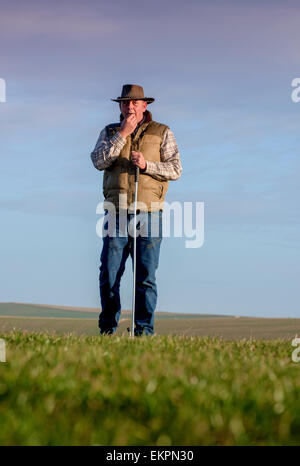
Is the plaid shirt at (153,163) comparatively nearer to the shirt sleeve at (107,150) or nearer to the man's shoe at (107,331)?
the shirt sleeve at (107,150)

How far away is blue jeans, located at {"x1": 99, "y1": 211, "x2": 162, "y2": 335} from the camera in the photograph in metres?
10.5

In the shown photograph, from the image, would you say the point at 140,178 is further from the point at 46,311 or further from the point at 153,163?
the point at 46,311

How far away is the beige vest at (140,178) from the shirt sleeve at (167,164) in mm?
96

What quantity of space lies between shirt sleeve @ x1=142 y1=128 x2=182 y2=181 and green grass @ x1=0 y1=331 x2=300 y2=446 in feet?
14.0

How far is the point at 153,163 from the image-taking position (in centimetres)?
1077

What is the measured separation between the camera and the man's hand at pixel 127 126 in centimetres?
1056

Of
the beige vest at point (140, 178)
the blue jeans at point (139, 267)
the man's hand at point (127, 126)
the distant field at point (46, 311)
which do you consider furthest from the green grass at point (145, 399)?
the distant field at point (46, 311)

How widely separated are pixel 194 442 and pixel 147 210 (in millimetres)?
6546

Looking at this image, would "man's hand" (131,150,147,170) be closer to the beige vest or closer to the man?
the man

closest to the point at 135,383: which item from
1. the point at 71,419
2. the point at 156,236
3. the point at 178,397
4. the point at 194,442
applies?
the point at 178,397

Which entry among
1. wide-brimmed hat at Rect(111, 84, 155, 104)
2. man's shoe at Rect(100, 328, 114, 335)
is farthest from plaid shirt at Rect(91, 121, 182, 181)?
man's shoe at Rect(100, 328, 114, 335)

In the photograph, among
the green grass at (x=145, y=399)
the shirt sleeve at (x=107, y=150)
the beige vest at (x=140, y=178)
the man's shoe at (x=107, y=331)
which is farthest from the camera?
the man's shoe at (x=107, y=331)

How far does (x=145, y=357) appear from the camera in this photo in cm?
671

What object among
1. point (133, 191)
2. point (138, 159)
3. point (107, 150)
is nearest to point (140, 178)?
point (133, 191)
